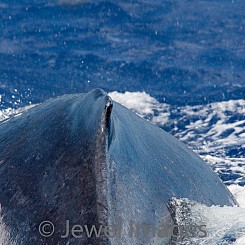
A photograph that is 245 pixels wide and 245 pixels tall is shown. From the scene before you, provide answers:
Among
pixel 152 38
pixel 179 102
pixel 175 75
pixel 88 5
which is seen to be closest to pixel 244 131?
pixel 179 102

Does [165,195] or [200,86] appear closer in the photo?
[165,195]

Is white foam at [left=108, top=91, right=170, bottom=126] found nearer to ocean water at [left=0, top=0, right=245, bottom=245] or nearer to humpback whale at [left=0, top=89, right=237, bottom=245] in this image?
ocean water at [left=0, top=0, right=245, bottom=245]

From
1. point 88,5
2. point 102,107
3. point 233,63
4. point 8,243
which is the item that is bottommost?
point 8,243

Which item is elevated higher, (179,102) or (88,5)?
(88,5)

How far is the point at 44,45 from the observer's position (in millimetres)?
14258

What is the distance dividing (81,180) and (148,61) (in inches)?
420

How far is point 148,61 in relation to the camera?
13.5 metres

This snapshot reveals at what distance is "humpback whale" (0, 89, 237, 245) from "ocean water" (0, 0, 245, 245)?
157 inches

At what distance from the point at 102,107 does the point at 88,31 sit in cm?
1220

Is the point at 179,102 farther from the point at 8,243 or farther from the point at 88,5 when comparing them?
the point at 8,243

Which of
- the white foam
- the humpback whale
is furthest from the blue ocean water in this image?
the humpback whale

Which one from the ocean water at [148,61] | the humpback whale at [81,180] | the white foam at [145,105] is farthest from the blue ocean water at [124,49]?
the humpback whale at [81,180]

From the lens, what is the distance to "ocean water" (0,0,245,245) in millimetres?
10711

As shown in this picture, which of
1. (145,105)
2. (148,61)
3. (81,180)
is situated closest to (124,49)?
(148,61)
